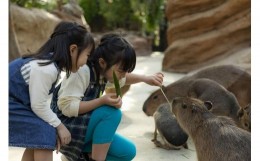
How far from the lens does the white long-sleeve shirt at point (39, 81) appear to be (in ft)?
8.25

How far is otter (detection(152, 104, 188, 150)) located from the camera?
Result: 4020 millimetres

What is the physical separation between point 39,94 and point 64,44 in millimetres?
338

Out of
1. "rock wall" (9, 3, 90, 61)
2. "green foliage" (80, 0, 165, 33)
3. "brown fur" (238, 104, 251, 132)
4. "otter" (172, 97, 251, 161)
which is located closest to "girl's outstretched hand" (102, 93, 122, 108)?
"otter" (172, 97, 251, 161)

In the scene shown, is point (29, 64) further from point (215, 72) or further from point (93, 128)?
point (215, 72)

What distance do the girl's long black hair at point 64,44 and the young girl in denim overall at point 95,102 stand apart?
0.67 feet

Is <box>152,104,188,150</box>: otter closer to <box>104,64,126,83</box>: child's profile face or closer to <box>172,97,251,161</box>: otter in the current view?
<box>172,97,251,161</box>: otter

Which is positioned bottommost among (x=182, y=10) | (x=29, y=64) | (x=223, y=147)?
(x=182, y=10)

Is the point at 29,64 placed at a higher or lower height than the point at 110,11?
higher

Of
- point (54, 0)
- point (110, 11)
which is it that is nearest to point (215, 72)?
point (54, 0)

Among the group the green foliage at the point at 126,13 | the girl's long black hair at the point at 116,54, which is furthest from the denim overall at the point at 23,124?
the green foliage at the point at 126,13

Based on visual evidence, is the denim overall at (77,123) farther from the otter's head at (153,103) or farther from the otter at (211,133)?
the otter's head at (153,103)

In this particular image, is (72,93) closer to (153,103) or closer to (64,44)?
(64,44)

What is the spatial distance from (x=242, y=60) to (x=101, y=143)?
6.33m

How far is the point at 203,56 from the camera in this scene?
10281 mm
